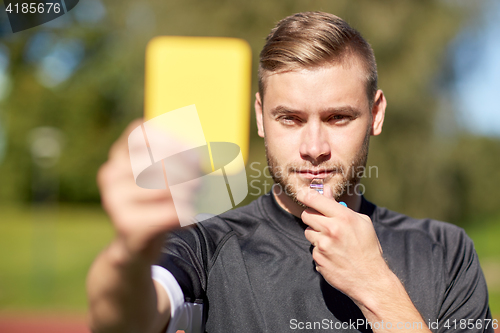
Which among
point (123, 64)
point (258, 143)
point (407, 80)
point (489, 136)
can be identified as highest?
point (123, 64)

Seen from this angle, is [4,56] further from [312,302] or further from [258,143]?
[312,302]

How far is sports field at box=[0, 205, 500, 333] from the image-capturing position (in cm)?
1124

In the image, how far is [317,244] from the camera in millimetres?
1598

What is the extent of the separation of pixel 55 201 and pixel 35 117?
7.72m

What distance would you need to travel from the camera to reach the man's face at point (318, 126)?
1.89 meters

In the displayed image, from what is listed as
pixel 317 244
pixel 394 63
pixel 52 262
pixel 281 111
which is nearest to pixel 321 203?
pixel 317 244

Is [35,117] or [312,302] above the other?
[312,302]

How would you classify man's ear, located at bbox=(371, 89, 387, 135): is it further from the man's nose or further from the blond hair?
the man's nose

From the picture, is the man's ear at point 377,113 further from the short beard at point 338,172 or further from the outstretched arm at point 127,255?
the outstretched arm at point 127,255

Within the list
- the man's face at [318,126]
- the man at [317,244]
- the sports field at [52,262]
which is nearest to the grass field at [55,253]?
the sports field at [52,262]

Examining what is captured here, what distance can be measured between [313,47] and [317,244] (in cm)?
89

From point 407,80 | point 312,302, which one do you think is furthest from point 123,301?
point 407,80

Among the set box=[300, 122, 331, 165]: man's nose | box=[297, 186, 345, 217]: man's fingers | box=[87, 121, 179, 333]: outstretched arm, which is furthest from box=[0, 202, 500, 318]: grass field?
box=[87, 121, 179, 333]: outstretched arm

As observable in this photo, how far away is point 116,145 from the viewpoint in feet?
3.01
